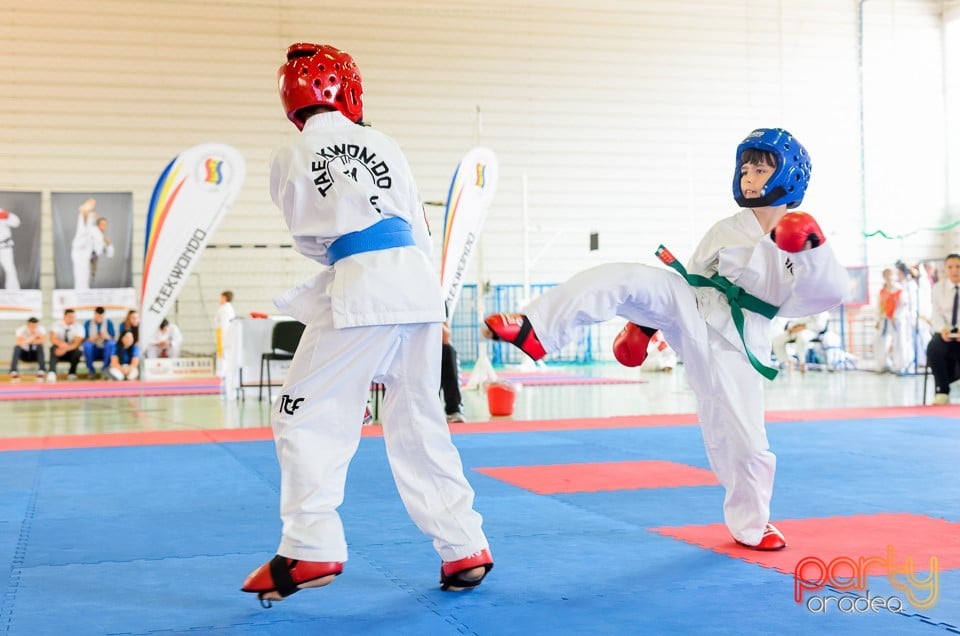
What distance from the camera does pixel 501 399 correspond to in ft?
28.7

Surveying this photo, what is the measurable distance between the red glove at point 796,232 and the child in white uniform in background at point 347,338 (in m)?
1.05

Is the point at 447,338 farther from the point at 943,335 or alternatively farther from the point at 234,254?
the point at 234,254

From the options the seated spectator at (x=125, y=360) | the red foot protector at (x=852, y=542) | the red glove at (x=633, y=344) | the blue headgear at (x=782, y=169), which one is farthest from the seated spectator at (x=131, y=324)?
the blue headgear at (x=782, y=169)

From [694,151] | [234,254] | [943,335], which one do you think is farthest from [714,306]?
[694,151]

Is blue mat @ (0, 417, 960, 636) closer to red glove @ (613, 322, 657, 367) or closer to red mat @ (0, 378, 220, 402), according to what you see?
red glove @ (613, 322, 657, 367)

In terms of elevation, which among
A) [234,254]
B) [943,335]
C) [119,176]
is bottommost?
[943,335]

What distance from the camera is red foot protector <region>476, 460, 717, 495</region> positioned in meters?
4.81

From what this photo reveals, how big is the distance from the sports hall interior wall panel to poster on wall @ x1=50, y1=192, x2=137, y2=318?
5.23ft

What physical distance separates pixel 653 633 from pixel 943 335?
7.88 metres

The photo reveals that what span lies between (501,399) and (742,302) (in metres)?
5.39

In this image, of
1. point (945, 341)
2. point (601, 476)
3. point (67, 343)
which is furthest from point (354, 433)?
point (67, 343)

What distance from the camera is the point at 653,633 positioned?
241 cm

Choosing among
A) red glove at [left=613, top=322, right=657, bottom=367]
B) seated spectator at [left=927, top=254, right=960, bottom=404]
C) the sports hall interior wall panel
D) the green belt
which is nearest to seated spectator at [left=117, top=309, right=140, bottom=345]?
the sports hall interior wall panel

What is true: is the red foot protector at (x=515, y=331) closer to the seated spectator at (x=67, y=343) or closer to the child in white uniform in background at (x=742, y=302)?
the child in white uniform in background at (x=742, y=302)
